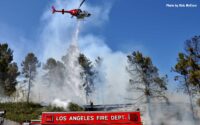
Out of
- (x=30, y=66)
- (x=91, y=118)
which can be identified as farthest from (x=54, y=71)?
(x=91, y=118)

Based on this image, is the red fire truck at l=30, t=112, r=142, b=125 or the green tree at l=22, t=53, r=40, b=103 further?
the green tree at l=22, t=53, r=40, b=103

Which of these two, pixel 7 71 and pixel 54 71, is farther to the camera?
pixel 54 71

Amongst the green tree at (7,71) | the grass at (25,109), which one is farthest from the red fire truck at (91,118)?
the green tree at (7,71)

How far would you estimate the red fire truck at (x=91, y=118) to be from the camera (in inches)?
521

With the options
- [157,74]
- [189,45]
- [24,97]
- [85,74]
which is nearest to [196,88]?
[189,45]

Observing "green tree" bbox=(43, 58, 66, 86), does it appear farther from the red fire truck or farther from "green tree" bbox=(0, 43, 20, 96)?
the red fire truck

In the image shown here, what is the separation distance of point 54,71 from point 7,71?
11565mm

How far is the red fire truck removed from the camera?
13234 millimetres

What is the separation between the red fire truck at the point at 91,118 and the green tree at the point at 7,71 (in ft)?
144

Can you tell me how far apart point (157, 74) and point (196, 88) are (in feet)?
29.5

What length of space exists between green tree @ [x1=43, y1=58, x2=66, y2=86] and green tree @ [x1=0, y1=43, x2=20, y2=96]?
776cm

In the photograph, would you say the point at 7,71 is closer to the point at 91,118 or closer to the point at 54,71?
the point at 54,71

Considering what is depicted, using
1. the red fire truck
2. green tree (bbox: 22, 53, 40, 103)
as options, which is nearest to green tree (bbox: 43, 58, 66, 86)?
green tree (bbox: 22, 53, 40, 103)

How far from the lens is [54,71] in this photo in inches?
2470
